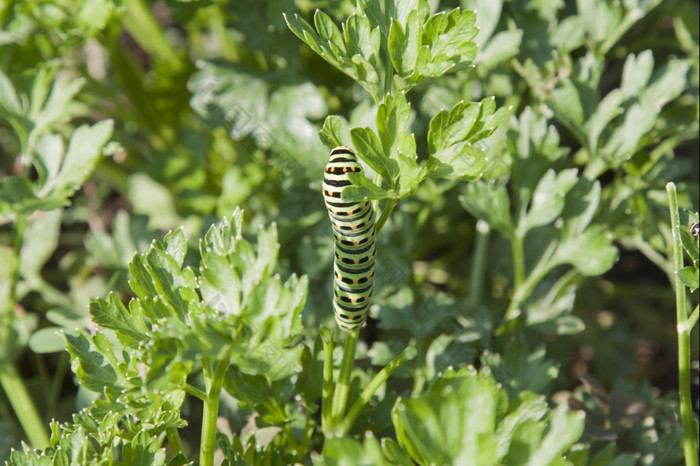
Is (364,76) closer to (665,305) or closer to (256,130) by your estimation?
(256,130)

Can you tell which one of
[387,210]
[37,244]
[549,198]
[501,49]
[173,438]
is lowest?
[37,244]

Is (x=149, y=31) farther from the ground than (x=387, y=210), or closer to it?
closer to it

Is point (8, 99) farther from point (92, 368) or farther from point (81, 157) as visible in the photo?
point (92, 368)

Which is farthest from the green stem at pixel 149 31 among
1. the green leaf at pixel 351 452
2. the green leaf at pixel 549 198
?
the green leaf at pixel 351 452

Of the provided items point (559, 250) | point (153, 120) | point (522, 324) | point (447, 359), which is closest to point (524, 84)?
point (559, 250)

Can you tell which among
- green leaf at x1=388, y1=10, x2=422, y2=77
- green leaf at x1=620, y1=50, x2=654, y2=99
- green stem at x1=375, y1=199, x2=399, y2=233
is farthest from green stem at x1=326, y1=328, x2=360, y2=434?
green leaf at x1=620, y1=50, x2=654, y2=99

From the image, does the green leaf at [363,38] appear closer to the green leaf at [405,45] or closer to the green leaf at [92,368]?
the green leaf at [405,45]

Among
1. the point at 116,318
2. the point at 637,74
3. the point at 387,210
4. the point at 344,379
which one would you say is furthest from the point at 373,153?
the point at 637,74
